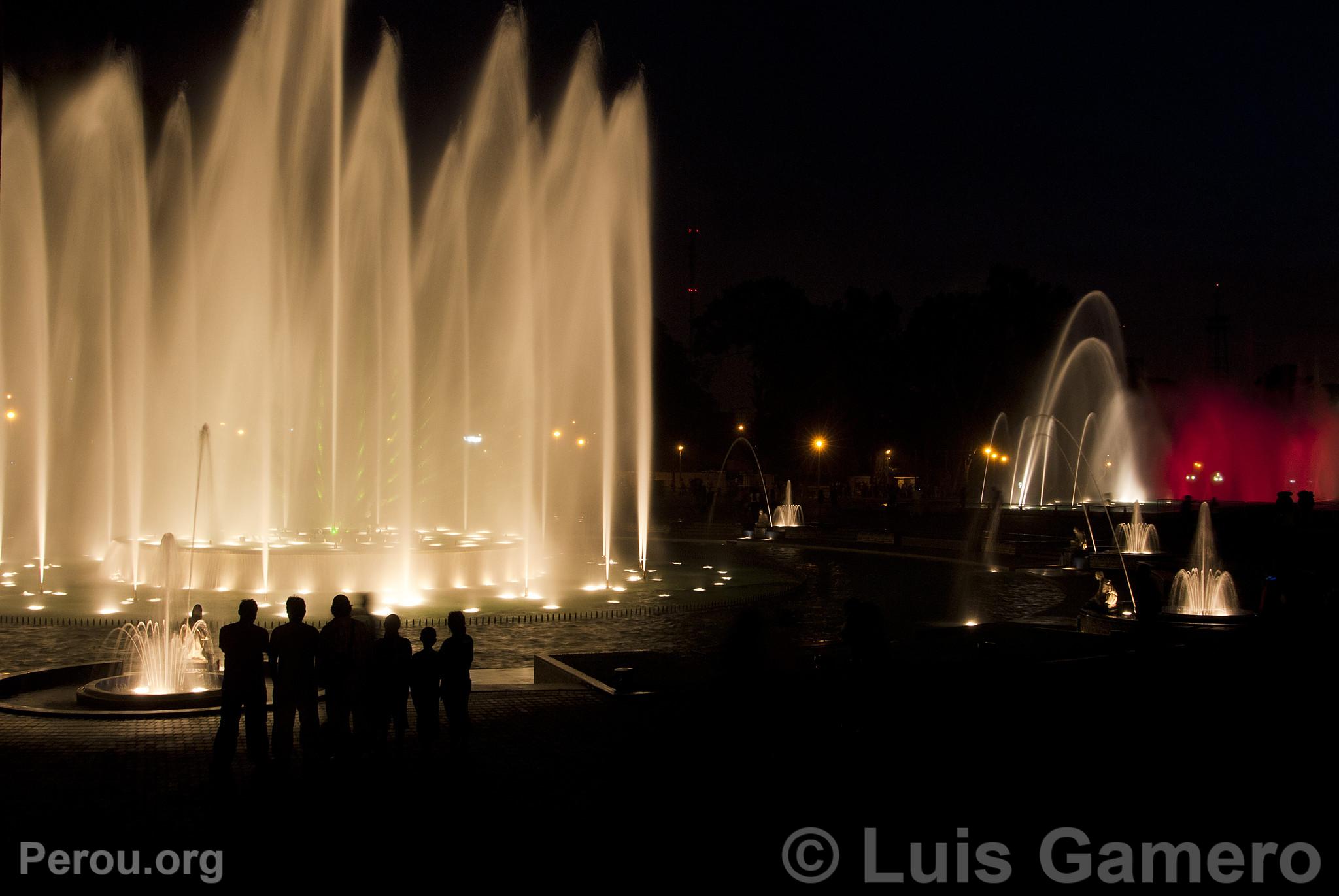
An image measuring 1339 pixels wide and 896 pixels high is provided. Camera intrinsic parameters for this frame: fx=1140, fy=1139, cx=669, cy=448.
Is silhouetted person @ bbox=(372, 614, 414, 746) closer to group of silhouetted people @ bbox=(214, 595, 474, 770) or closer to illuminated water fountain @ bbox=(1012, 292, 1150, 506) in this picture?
group of silhouetted people @ bbox=(214, 595, 474, 770)

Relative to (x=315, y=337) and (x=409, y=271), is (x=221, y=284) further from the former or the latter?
(x=409, y=271)

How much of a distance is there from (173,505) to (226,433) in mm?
6541

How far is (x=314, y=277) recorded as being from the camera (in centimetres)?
2509

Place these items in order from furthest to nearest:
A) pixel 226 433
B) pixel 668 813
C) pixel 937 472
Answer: pixel 937 472, pixel 226 433, pixel 668 813

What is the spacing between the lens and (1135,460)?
60.3 meters

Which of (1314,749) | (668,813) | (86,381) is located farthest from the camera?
(86,381)

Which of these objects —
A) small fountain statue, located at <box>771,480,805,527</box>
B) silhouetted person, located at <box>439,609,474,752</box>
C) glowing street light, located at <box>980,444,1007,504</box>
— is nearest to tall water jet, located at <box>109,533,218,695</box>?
silhouetted person, located at <box>439,609,474,752</box>

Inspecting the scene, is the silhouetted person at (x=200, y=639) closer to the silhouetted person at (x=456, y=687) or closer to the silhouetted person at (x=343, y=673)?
the silhouetted person at (x=343, y=673)

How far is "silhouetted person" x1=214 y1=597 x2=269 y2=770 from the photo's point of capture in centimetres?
844

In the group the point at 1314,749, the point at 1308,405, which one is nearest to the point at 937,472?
the point at 1308,405

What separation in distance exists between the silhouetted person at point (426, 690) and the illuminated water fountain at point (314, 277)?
1262 centimetres

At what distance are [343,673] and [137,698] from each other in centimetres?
348

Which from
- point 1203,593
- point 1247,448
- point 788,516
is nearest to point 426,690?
point 1203,593

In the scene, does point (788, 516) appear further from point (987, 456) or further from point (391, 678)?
point (391, 678)
